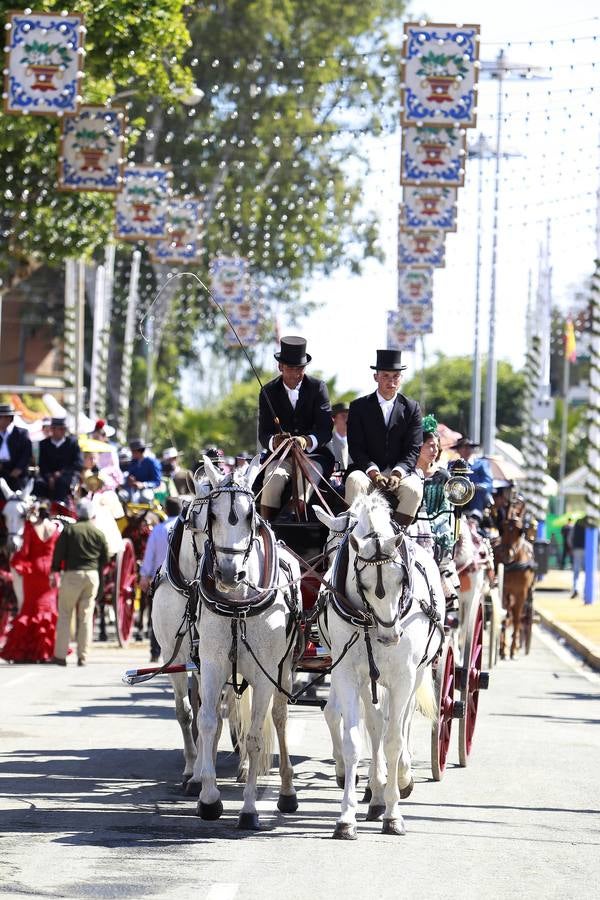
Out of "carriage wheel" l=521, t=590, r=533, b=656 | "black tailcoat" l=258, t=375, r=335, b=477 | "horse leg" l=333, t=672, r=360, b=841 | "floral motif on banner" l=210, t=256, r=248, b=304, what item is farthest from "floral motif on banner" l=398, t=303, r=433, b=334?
"horse leg" l=333, t=672, r=360, b=841

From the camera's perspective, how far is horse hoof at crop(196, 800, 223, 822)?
10250mm

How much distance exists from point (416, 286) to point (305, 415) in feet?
76.0

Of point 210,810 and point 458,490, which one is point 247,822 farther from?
point 458,490

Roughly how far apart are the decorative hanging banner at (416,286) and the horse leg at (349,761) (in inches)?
1017

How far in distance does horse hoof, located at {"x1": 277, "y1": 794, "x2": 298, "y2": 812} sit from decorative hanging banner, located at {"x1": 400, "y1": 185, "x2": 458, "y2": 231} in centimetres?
1834

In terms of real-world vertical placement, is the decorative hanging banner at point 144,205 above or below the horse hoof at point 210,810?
above

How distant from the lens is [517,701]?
18281 millimetres

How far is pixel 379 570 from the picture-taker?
1015 centimetres

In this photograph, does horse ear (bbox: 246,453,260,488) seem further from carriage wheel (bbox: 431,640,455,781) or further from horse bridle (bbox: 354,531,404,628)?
carriage wheel (bbox: 431,640,455,781)

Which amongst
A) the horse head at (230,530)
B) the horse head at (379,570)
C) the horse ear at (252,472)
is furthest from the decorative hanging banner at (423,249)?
the horse head at (379,570)

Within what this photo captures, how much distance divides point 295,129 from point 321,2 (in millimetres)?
4048

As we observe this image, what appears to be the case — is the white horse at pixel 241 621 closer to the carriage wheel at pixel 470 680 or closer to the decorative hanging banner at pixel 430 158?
the carriage wheel at pixel 470 680

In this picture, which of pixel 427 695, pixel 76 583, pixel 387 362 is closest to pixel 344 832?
pixel 427 695

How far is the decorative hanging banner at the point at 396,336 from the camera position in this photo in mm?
38469
